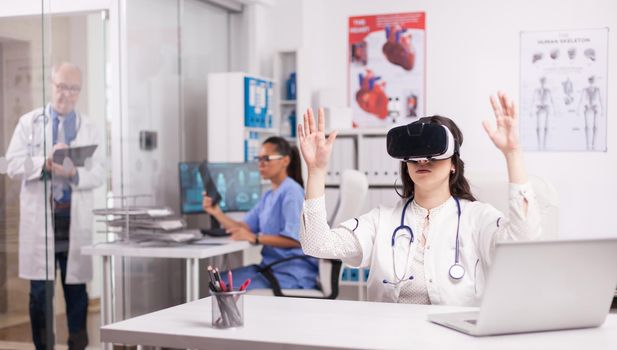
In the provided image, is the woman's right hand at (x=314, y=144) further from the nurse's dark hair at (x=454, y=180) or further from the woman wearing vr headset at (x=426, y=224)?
the nurse's dark hair at (x=454, y=180)

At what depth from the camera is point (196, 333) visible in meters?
1.98

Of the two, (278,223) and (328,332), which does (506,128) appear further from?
(278,223)

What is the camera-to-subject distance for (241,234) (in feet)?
14.6

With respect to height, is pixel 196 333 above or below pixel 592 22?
below

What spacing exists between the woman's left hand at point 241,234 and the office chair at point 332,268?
0.24m

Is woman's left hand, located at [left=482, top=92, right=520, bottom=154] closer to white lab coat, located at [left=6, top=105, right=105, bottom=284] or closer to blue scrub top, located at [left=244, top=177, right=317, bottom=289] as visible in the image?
blue scrub top, located at [left=244, top=177, right=317, bottom=289]

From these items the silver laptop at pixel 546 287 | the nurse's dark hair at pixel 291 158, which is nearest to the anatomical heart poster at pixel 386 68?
the nurse's dark hair at pixel 291 158

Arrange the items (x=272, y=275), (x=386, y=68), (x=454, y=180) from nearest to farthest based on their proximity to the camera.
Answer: (x=454, y=180), (x=272, y=275), (x=386, y=68)

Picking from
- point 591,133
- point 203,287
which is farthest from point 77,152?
point 591,133

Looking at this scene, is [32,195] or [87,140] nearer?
[32,195]

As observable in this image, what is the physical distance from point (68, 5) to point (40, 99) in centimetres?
64

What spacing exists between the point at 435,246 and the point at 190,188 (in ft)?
7.98

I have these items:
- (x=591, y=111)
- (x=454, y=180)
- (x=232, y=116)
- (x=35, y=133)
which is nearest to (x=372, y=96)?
(x=232, y=116)

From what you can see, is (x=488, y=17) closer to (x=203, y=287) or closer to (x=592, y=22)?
(x=592, y=22)
